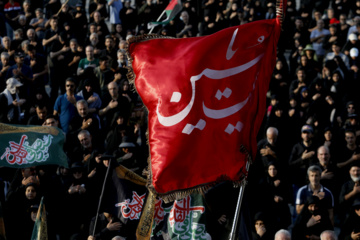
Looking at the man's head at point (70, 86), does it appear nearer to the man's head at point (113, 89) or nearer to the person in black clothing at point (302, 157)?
the man's head at point (113, 89)

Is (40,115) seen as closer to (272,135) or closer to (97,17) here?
(272,135)

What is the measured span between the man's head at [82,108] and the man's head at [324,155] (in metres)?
3.90

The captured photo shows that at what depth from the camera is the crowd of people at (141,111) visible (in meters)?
10.3

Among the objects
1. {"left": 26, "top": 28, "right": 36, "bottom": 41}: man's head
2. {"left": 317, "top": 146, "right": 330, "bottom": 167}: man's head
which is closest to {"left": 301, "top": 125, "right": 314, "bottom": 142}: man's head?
{"left": 317, "top": 146, "right": 330, "bottom": 167}: man's head

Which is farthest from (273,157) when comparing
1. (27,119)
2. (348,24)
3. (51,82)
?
(348,24)

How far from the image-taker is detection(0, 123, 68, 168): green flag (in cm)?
971

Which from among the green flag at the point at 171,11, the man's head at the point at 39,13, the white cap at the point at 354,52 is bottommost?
the white cap at the point at 354,52

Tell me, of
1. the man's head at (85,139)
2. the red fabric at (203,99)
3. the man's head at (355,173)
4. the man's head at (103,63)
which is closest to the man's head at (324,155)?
the man's head at (355,173)

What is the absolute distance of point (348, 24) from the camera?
17.8 meters

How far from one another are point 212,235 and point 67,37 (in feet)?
28.0

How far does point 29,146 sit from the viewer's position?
9922mm

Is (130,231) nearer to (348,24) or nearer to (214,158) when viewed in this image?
(214,158)

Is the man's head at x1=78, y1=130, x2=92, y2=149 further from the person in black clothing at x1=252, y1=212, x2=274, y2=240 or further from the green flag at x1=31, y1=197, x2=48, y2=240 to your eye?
the green flag at x1=31, y1=197, x2=48, y2=240

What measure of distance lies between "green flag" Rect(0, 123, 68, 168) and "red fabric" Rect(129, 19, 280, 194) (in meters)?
2.96
